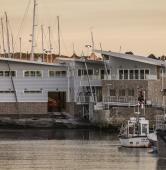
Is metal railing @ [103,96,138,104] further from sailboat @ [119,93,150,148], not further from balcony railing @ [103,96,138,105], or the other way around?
sailboat @ [119,93,150,148]

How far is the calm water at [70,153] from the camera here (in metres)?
75.8

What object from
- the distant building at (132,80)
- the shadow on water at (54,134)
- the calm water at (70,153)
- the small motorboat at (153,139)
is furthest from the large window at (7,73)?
the small motorboat at (153,139)

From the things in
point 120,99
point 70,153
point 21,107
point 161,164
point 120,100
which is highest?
point 120,99

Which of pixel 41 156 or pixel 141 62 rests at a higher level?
pixel 141 62

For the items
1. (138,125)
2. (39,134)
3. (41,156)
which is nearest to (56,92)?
(39,134)

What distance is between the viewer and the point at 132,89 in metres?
131

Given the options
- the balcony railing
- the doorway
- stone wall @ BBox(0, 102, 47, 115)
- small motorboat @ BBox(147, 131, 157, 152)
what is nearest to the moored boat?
small motorboat @ BBox(147, 131, 157, 152)

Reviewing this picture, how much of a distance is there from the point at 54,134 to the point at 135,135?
84.3ft

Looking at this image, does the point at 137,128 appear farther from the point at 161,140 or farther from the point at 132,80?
the point at 132,80

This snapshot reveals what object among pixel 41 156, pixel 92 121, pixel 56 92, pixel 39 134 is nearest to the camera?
pixel 41 156

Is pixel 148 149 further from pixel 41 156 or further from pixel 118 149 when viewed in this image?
pixel 41 156

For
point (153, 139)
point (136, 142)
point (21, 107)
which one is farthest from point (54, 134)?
point (153, 139)

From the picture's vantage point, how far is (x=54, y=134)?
12000 centimetres

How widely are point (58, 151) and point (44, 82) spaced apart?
158ft
